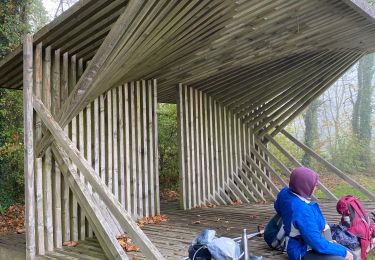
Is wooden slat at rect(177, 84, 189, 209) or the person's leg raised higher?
wooden slat at rect(177, 84, 189, 209)

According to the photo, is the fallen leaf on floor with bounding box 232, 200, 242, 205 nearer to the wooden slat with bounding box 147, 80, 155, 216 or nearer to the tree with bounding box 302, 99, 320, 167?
the wooden slat with bounding box 147, 80, 155, 216

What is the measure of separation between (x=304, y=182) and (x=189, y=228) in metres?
2.86

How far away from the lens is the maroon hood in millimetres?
3303

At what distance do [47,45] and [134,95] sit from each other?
195cm

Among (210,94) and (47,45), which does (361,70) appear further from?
(47,45)

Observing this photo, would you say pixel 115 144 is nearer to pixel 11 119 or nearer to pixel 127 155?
pixel 127 155

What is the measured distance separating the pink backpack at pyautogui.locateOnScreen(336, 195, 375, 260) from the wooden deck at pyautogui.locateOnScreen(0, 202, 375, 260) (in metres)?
0.86

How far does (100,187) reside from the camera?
369 centimetres

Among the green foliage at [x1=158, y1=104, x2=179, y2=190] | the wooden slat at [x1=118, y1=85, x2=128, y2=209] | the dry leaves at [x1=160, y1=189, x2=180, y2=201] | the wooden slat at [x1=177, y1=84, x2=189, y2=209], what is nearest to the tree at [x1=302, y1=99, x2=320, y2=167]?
the green foliage at [x1=158, y1=104, x2=179, y2=190]

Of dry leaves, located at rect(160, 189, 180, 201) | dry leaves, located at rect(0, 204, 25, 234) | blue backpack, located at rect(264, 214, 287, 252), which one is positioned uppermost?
blue backpack, located at rect(264, 214, 287, 252)

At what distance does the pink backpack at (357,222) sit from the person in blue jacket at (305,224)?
0.90 meters

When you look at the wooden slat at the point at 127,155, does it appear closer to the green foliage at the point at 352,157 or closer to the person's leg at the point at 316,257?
the person's leg at the point at 316,257

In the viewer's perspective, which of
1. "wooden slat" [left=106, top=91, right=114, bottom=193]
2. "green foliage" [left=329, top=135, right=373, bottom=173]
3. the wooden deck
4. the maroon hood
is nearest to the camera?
the maroon hood

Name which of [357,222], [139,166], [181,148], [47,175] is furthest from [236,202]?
[47,175]
